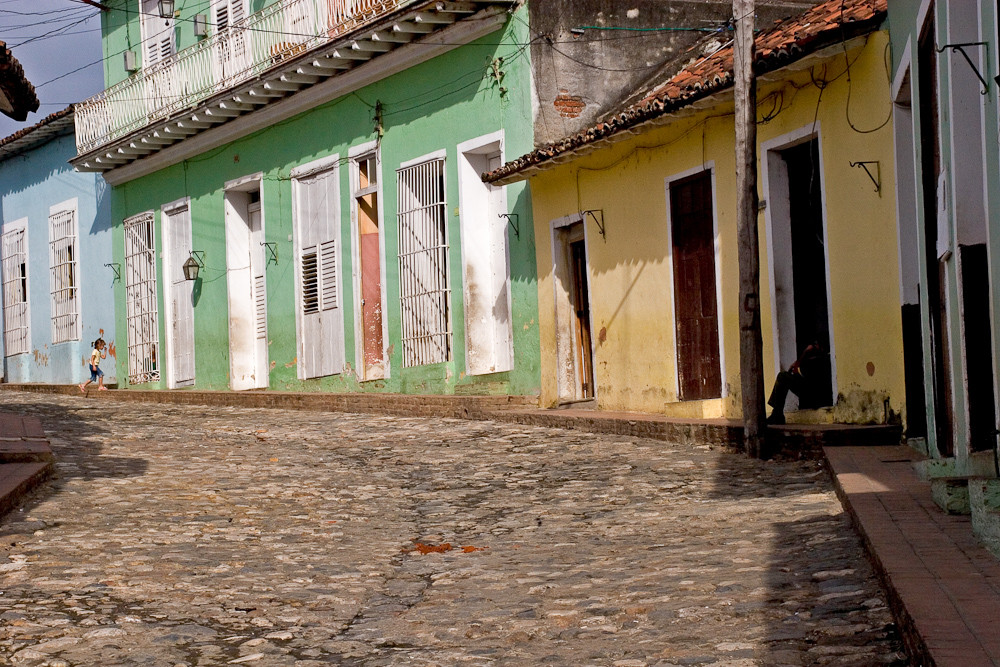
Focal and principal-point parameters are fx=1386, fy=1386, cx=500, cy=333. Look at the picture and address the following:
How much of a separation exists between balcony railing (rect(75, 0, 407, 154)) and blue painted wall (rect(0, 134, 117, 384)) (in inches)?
60.9

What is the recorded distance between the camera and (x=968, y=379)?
22.0 ft

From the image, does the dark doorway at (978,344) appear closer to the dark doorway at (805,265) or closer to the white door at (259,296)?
the dark doorway at (805,265)

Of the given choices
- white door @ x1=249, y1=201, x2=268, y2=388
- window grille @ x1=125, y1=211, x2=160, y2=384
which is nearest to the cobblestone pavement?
white door @ x1=249, y1=201, x2=268, y2=388

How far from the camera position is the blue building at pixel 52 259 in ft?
77.2

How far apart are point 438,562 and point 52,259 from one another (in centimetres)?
1977

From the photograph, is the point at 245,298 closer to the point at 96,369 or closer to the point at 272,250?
the point at 272,250

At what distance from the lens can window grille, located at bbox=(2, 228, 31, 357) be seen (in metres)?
25.8

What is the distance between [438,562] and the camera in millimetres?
6824

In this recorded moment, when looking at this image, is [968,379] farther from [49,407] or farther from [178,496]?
[49,407]


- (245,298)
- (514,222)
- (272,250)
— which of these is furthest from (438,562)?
(245,298)

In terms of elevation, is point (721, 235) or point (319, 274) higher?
point (319, 274)

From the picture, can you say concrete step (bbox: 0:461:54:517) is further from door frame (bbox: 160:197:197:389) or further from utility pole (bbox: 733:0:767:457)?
door frame (bbox: 160:197:197:389)

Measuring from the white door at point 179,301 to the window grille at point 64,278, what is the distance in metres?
3.33

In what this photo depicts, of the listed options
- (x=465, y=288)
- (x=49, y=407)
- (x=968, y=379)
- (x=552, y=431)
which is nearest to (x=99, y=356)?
(x=49, y=407)
